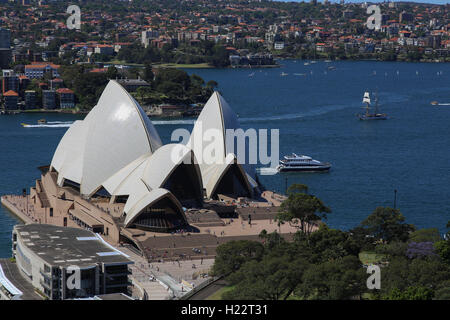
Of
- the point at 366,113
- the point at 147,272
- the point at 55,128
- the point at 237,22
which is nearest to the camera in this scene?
the point at 147,272

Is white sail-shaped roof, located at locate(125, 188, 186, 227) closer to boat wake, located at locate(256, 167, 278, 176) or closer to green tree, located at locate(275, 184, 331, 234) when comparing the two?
green tree, located at locate(275, 184, 331, 234)

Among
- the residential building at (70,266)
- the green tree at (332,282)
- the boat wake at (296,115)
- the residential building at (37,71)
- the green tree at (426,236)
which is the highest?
the green tree at (332,282)

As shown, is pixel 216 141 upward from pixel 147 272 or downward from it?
upward

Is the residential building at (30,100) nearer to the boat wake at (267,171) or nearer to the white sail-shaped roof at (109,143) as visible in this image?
the boat wake at (267,171)

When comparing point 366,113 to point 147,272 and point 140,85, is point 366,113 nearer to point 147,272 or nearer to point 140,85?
point 140,85

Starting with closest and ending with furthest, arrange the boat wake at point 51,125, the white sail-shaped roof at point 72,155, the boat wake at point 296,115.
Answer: the white sail-shaped roof at point 72,155, the boat wake at point 51,125, the boat wake at point 296,115

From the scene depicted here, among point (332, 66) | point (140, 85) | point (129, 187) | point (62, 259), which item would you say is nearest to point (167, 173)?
point (129, 187)

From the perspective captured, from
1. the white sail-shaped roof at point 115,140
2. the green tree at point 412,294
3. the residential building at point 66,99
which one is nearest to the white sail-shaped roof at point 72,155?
the white sail-shaped roof at point 115,140
